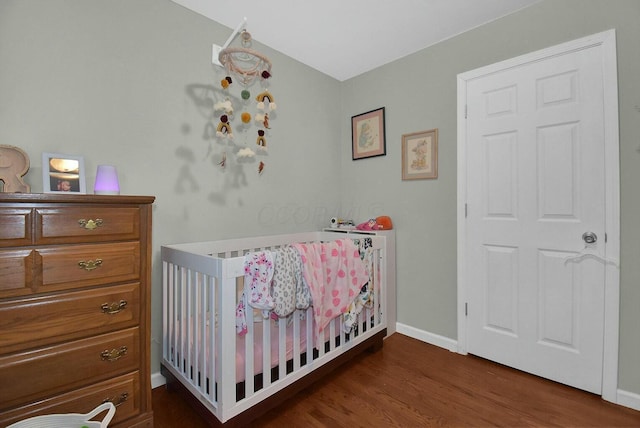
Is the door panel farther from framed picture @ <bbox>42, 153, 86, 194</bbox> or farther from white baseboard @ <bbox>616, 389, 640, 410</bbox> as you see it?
framed picture @ <bbox>42, 153, 86, 194</bbox>

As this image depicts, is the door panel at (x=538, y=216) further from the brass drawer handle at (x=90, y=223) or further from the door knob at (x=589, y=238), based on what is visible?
the brass drawer handle at (x=90, y=223)

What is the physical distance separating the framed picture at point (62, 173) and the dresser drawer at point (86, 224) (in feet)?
1.07

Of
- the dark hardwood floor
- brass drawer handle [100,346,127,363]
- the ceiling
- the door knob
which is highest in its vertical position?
the ceiling

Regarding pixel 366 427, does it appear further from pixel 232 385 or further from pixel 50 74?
pixel 50 74

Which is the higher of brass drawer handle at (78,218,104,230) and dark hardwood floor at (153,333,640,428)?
brass drawer handle at (78,218,104,230)

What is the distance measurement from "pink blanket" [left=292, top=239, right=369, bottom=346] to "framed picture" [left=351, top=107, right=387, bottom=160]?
117 centimetres

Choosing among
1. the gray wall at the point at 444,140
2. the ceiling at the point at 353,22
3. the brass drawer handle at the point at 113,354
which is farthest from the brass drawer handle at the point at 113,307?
the gray wall at the point at 444,140

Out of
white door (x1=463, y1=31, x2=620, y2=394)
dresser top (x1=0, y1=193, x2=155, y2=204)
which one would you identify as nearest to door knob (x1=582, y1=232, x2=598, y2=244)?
white door (x1=463, y1=31, x2=620, y2=394)

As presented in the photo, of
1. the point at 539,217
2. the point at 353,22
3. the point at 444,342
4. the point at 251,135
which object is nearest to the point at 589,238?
the point at 539,217

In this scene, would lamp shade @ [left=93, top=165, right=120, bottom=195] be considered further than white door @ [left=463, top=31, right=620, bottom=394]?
No

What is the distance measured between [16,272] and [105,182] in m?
0.54

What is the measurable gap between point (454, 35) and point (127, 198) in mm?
2428

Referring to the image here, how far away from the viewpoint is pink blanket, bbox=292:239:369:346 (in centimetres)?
163

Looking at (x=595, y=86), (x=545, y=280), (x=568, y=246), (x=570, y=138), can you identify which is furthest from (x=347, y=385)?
(x=595, y=86)
